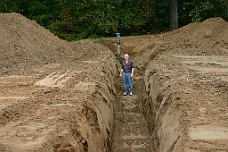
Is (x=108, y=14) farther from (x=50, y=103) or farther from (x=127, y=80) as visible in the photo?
(x=50, y=103)

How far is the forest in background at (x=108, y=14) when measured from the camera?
81.0 ft

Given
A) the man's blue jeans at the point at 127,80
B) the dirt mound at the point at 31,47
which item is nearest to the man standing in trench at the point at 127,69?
the man's blue jeans at the point at 127,80

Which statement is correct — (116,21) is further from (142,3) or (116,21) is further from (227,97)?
(227,97)

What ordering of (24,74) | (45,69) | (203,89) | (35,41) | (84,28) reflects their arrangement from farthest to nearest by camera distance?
(84,28) → (35,41) → (45,69) → (24,74) → (203,89)

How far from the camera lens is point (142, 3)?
83.6ft

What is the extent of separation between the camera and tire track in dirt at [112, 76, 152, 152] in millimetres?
10150

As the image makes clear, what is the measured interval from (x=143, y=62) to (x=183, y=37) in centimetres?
262

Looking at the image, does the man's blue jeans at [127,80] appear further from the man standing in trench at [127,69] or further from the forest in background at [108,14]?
the forest in background at [108,14]

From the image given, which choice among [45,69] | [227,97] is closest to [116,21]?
[45,69]

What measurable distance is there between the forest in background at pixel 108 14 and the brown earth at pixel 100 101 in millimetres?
5044

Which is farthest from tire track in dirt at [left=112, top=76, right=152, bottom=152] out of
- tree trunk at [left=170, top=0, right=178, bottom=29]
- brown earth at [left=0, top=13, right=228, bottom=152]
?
tree trunk at [left=170, top=0, right=178, bottom=29]

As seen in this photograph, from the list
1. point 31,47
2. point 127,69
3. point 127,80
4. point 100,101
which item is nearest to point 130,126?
point 100,101

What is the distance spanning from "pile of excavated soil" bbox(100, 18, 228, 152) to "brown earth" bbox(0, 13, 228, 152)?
16mm

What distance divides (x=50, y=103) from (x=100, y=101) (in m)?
1.88
